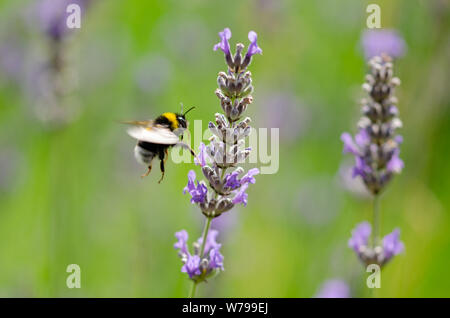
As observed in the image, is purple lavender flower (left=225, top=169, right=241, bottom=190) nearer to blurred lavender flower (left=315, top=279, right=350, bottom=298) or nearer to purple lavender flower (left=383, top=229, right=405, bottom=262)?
purple lavender flower (left=383, top=229, right=405, bottom=262)

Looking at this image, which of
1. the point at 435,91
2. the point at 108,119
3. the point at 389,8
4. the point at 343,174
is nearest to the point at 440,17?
the point at 435,91

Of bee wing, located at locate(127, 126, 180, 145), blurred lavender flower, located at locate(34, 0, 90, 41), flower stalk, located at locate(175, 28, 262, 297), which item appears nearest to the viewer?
flower stalk, located at locate(175, 28, 262, 297)

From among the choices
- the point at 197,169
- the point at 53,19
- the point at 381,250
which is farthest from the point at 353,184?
the point at 53,19

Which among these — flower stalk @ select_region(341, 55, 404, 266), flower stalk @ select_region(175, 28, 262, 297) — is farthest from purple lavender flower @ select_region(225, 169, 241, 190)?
flower stalk @ select_region(341, 55, 404, 266)

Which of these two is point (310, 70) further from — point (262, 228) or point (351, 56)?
point (262, 228)

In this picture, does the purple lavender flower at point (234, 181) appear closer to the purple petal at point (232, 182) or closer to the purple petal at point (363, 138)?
the purple petal at point (232, 182)

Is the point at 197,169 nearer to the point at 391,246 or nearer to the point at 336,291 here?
the point at 336,291
